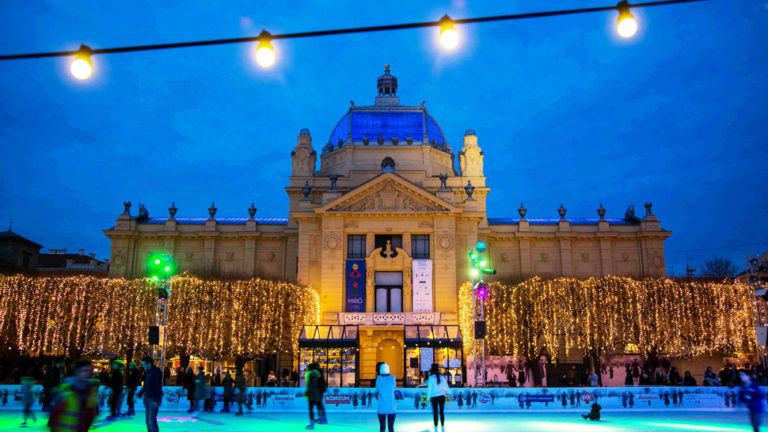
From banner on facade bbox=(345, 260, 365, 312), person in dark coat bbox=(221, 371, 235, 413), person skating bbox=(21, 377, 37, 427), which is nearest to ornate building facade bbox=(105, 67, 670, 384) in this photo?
banner on facade bbox=(345, 260, 365, 312)

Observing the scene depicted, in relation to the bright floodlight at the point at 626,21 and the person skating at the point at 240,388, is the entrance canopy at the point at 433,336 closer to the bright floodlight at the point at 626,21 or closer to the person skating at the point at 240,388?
the person skating at the point at 240,388

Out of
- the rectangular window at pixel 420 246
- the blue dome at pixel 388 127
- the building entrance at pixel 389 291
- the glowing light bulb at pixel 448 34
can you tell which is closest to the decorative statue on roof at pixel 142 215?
the blue dome at pixel 388 127

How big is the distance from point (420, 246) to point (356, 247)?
5281mm

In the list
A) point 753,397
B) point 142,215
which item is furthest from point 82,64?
point 142,215

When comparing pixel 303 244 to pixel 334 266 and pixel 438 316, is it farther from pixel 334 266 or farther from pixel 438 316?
pixel 438 316

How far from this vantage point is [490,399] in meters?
30.5

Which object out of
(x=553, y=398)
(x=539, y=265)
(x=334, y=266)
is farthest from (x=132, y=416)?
(x=539, y=265)

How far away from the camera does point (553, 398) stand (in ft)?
99.5

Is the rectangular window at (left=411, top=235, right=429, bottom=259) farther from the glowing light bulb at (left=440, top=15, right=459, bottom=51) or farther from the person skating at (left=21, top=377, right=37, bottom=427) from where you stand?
the glowing light bulb at (left=440, top=15, right=459, bottom=51)

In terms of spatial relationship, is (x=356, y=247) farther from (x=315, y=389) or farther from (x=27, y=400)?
(x=27, y=400)

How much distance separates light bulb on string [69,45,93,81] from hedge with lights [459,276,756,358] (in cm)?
3778

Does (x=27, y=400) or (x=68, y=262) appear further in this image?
(x=68, y=262)

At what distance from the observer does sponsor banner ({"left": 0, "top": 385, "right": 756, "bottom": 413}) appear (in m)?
29.7

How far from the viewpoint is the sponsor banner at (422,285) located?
51.8 m
